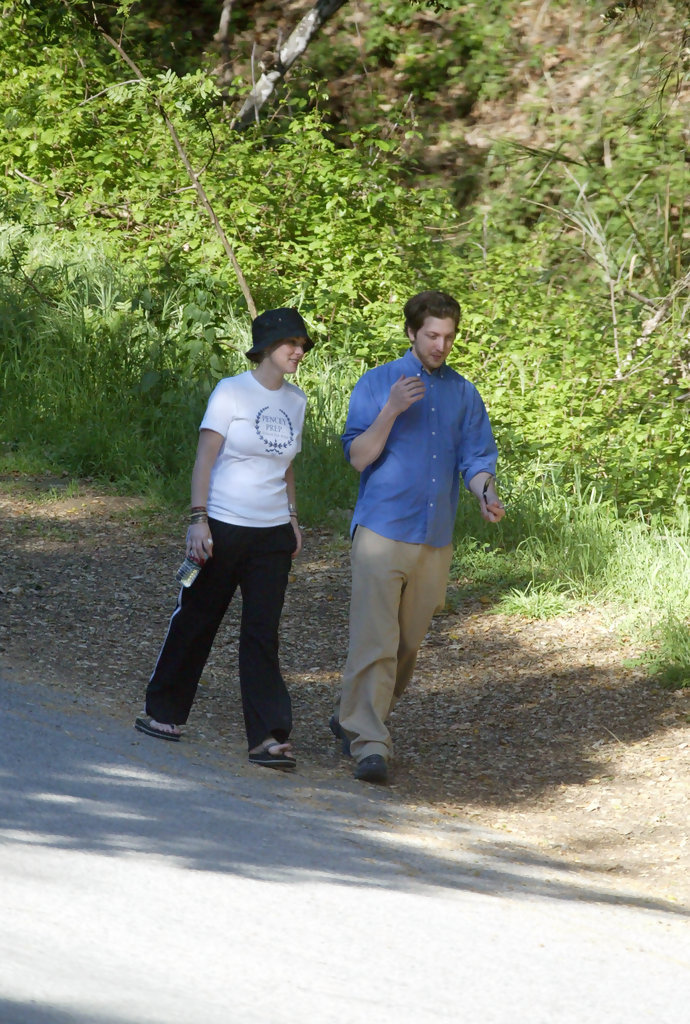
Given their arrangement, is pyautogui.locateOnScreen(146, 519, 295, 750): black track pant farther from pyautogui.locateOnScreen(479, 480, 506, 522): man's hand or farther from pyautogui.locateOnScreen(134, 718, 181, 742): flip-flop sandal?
pyautogui.locateOnScreen(479, 480, 506, 522): man's hand

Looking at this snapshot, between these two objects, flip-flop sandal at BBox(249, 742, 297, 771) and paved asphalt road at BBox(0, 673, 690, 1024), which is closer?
paved asphalt road at BBox(0, 673, 690, 1024)

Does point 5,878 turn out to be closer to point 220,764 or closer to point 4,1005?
point 4,1005

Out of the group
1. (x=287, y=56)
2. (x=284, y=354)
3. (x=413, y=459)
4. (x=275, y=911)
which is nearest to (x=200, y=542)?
(x=284, y=354)

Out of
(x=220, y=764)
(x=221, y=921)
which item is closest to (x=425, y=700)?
(x=220, y=764)

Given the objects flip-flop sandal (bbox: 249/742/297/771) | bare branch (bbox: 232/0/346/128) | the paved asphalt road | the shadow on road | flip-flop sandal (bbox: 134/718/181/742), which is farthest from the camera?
bare branch (bbox: 232/0/346/128)

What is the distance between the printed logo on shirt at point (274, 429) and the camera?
15.1 feet

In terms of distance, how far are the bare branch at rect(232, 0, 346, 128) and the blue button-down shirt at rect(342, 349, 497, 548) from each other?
34.9ft

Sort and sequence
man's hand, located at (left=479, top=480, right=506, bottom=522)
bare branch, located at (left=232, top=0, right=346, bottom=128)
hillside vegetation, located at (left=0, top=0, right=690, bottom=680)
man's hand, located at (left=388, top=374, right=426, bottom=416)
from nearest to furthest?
man's hand, located at (left=388, top=374, right=426, bottom=416)
man's hand, located at (left=479, top=480, right=506, bottom=522)
hillside vegetation, located at (left=0, top=0, right=690, bottom=680)
bare branch, located at (left=232, top=0, right=346, bottom=128)

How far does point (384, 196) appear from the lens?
12.6 metres

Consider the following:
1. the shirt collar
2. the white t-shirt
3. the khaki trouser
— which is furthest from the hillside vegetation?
the white t-shirt

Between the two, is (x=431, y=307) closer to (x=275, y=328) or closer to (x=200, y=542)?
(x=275, y=328)

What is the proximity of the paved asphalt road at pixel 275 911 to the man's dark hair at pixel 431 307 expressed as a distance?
1.75m

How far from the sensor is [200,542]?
4547mm

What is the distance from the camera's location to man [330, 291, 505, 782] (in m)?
4.80
